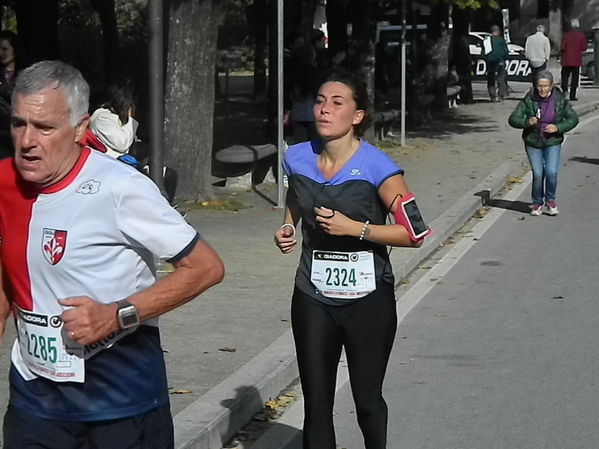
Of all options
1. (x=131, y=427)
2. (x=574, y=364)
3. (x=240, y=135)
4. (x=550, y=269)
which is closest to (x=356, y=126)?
(x=131, y=427)

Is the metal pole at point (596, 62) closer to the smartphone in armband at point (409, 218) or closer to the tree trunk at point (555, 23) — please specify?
the tree trunk at point (555, 23)

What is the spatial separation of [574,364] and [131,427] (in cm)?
499

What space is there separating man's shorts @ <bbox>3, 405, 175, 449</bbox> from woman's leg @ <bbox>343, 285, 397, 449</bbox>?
163 cm

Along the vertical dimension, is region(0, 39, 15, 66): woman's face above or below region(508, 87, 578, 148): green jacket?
above

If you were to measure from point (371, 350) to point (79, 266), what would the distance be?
1.96m

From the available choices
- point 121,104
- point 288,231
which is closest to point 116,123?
point 121,104

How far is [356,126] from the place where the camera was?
5.62m

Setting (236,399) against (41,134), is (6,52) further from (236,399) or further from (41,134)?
(41,134)

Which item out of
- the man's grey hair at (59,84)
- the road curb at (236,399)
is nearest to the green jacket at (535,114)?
the road curb at (236,399)

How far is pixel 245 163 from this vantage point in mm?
16328

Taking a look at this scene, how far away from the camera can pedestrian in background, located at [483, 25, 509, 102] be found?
32.7 meters

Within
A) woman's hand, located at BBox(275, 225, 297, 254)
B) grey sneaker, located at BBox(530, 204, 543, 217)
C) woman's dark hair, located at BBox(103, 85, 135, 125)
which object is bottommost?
grey sneaker, located at BBox(530, 204, 543, 217)

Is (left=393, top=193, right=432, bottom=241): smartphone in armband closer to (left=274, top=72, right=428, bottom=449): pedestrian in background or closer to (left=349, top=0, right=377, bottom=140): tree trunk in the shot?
(left=274, top=72, right=428, bottom=449): pedestrian in background

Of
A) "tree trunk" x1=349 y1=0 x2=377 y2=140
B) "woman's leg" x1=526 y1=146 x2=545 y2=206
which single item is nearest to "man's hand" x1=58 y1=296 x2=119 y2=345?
"woman's leg" x1=526 y1=146 x2=545 y2=206
